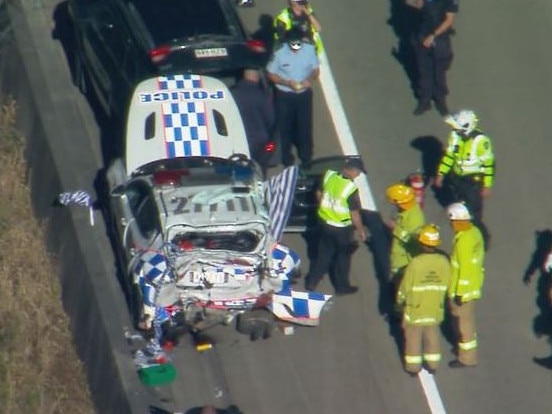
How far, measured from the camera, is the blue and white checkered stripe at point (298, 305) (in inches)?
864

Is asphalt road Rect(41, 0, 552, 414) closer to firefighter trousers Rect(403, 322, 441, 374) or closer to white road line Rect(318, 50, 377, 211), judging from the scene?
white road line Rect(318, 50, 377, 211)

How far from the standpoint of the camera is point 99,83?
81.3 feet

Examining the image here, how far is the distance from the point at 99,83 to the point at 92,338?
4.00m

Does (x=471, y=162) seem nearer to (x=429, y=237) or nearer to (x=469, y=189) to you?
(x=469, y=189)

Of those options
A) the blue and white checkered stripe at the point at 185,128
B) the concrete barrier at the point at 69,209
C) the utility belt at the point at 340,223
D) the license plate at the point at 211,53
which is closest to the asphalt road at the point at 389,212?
the concrete barrier at the point at 69,209

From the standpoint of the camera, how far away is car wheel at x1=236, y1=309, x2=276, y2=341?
21.9 m

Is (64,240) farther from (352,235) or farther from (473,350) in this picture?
(473,350)

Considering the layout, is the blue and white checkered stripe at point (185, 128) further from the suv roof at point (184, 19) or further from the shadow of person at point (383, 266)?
the shadow of person at point (383, 266)

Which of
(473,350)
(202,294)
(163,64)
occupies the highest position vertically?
(163,64)

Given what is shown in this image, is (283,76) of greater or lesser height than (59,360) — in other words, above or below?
above

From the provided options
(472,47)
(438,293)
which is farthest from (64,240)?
(472,47)

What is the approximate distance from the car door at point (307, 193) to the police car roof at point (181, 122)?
0.70 m

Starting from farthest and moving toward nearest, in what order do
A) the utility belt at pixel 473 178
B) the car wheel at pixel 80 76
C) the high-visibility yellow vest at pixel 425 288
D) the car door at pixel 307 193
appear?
the car wheel at pixel 80 76, the car door at pixel 307 193, the utility belt at pixel 473 178, the high-visibility yellow vest at pixel 425 288

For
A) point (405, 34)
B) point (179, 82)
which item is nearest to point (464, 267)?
point (179, 82)
